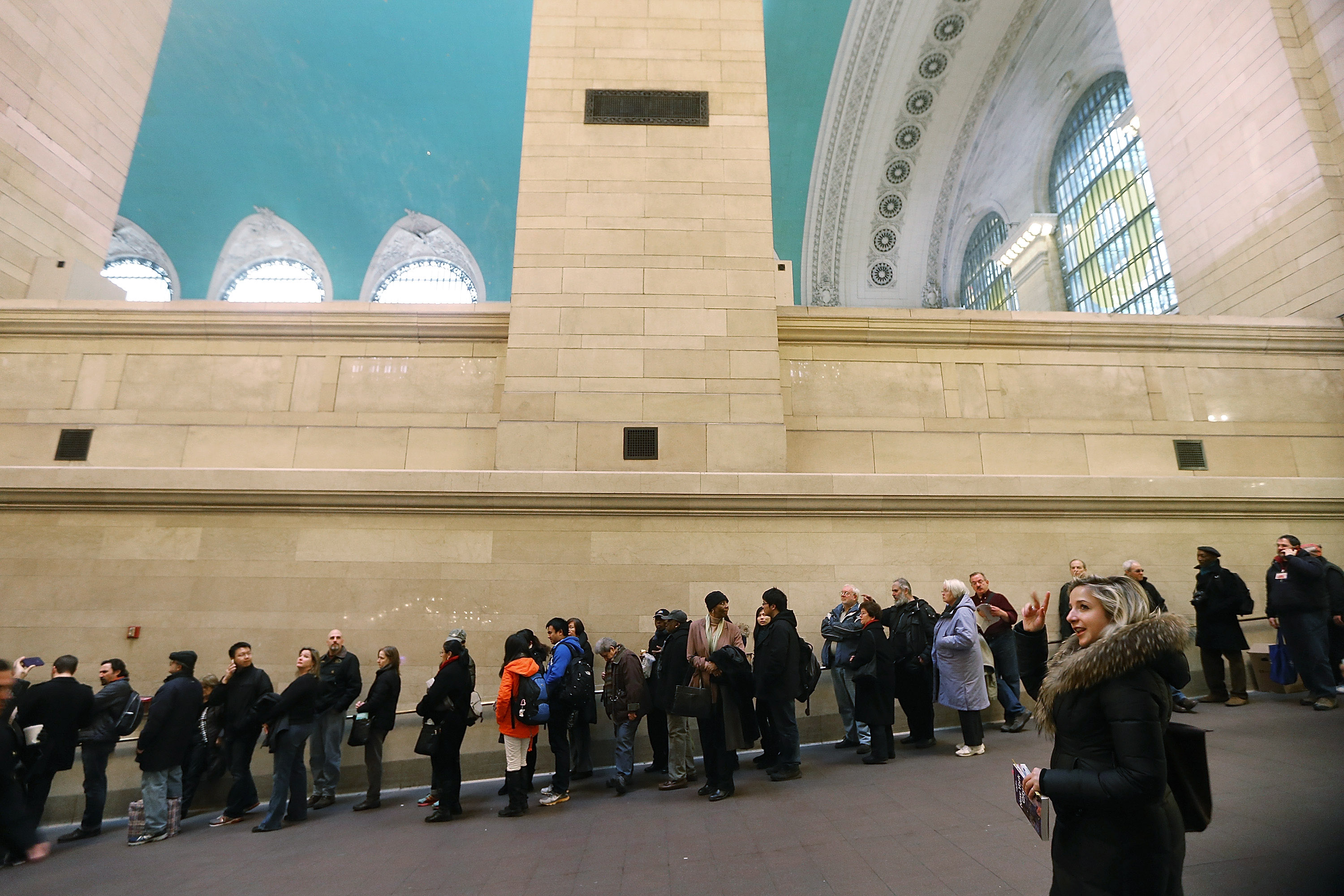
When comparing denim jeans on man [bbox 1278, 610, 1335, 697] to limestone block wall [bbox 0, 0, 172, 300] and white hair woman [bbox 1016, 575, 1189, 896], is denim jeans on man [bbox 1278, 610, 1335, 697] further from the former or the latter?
limestone block wall [bbox 0, 0, 172, 300]

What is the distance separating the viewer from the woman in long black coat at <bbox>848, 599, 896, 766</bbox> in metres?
5.16

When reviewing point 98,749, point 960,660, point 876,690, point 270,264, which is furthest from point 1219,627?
point 270,264

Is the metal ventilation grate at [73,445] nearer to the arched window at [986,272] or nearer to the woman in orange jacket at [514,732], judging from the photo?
the woman in orange jacket at [514,732]

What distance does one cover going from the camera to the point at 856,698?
5301mm

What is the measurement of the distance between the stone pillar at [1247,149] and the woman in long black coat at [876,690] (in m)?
7.34

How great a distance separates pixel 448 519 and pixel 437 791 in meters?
2.49

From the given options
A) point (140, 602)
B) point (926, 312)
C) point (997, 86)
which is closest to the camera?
point (140, 602)

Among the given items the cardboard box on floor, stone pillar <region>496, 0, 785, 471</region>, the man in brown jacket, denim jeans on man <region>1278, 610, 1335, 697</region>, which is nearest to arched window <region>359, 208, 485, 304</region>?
stone pillar <region>496, 0, 785, 471</region>

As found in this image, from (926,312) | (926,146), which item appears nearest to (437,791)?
(926,312)

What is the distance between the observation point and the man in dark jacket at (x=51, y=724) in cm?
474

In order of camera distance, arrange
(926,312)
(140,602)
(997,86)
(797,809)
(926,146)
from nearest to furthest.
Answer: (797,809), (140,602), (926,312), (997,86), (926,146)

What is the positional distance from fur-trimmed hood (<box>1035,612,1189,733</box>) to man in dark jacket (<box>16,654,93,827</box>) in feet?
18.8

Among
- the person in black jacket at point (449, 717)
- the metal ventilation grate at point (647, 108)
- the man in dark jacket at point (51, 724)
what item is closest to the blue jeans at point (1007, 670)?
the person in black jacket at point (449, 717)

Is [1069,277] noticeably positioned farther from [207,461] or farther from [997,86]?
[207,461]
